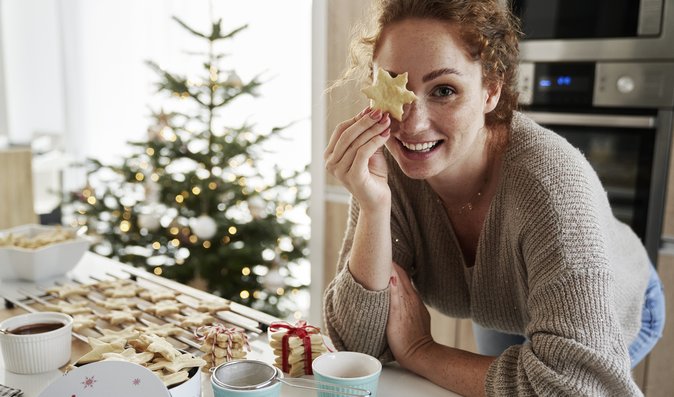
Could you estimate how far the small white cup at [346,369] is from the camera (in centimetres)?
100

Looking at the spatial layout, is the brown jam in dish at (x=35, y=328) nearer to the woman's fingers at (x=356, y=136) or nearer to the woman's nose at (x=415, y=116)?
the woman's fingers at (x=356, y=136)

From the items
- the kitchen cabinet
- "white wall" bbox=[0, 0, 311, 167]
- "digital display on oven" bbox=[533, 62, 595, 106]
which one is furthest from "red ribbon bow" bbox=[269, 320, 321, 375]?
the kitchen cabinet

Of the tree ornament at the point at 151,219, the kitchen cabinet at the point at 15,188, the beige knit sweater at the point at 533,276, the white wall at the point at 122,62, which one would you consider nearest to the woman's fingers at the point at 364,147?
the beige knit sweater at the point at 533,276

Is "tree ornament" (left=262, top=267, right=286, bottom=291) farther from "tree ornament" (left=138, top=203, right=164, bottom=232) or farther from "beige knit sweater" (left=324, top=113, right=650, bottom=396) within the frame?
"beige knit sweater" (left=324, top=113, right=650, bottom=396)

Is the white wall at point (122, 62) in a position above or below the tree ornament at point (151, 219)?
above

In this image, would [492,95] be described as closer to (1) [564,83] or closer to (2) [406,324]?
(2) [406,324]

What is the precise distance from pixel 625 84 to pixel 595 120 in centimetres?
16

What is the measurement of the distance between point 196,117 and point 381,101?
208 centimetres

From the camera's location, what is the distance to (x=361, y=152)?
4.05ft

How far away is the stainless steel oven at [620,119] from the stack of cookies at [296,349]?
57.1 inches

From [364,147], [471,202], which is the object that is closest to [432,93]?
[364,147]

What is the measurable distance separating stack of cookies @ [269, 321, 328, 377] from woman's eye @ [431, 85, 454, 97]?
533 millimetres

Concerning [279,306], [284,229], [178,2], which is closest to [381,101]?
[284,229]

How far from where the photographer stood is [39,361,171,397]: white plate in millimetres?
880
